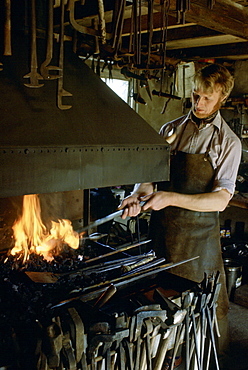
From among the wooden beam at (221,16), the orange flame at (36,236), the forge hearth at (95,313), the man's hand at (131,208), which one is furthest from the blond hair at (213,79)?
the orange flame at (36,236)

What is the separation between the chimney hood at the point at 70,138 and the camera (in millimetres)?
1665

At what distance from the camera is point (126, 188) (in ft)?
17.3

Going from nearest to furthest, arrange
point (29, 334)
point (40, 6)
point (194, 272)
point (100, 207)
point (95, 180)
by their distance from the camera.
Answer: point (29, 334)
point (95, 180)
point (40, 6)
point (194, 272)
point (100, 207)

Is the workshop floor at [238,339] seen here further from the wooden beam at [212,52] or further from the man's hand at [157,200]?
the wooden beam at [212,52]

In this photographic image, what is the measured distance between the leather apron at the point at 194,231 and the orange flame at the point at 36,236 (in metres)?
0.73

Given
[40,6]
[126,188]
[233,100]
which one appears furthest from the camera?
[233,100]

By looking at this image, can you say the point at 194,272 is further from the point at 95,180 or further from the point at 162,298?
the point at 95,180

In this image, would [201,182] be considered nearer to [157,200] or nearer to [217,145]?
[217,145]

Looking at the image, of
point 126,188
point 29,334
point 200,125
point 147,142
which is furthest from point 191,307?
point 126,188

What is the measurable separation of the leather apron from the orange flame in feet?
2.40

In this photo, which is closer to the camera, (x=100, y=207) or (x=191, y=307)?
(x=191, y=307)

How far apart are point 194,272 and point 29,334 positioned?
1.45 metres

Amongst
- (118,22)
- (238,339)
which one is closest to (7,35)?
(118,22)

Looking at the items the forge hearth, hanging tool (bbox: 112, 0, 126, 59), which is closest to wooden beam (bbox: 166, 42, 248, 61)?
hanging tool (bbox: 112, 0, 126, 59)
